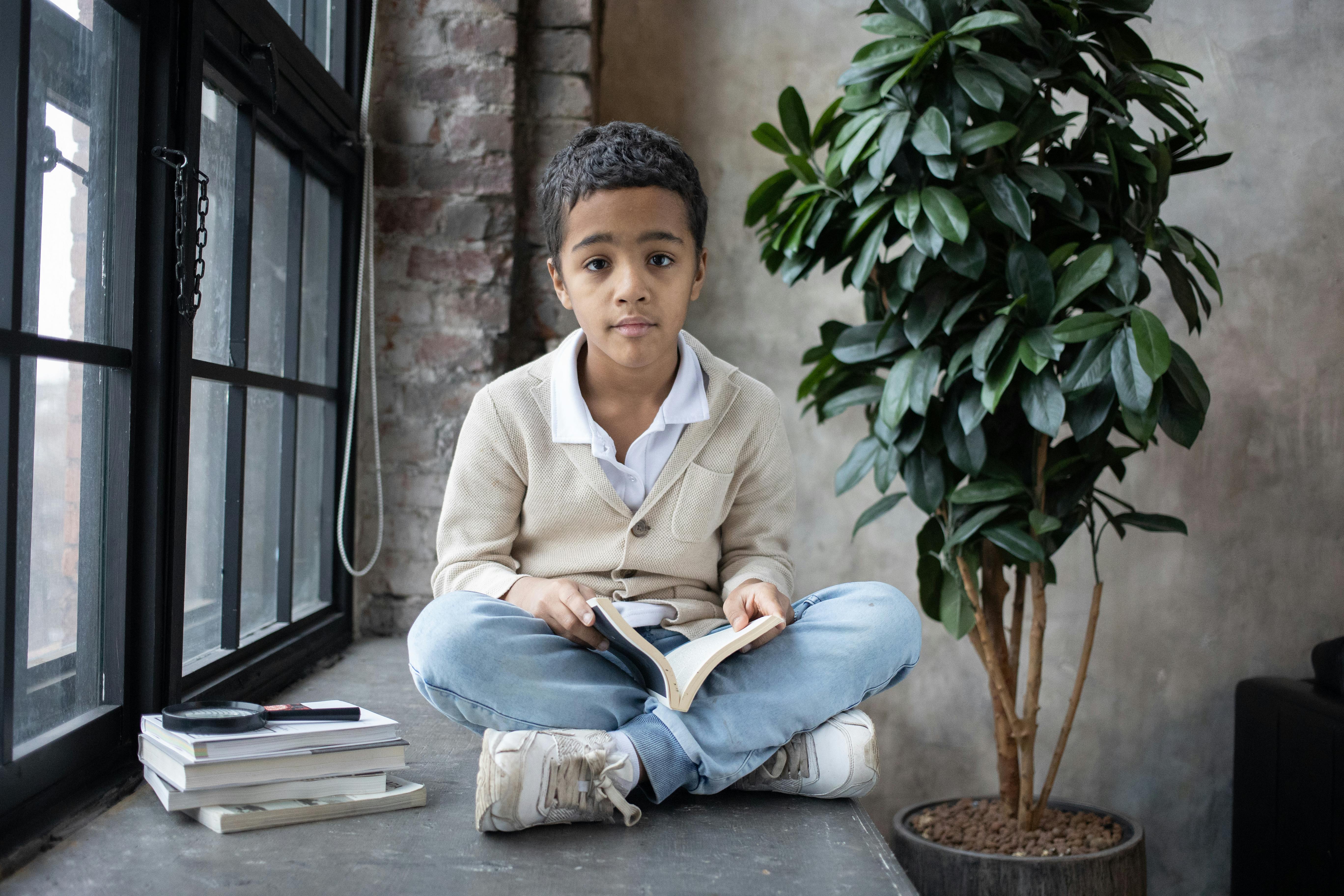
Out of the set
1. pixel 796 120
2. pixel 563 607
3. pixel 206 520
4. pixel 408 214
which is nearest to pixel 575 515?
pixel 563 607

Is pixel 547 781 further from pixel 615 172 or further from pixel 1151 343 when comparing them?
pixel 1151 343

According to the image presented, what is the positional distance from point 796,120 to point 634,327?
0.77 metres

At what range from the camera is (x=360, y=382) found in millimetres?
2225

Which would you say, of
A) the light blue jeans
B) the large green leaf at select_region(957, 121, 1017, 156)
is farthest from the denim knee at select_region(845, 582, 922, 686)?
the large green leaf at select_region(957, 121, 1017, 156)

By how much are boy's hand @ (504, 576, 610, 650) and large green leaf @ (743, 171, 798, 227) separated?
3.37 feet

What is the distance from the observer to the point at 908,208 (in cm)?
166

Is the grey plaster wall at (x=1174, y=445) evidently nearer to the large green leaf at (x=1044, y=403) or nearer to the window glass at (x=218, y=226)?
the large green leaf at (x=1044, y=403)

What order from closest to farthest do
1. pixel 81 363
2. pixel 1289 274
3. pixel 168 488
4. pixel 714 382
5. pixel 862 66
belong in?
pixel 81 363 → pixel 168 488 → pixel 714 382 → pixel 862 66 → pixel 1289 274

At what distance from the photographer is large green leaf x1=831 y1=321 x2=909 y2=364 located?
5.97 ft

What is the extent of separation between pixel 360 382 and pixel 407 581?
47 cm

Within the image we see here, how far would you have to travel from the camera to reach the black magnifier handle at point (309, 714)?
118 cm

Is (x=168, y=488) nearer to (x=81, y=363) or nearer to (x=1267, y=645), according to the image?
(x=81, y=363)

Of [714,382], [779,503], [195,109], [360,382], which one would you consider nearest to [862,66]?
[714,382]

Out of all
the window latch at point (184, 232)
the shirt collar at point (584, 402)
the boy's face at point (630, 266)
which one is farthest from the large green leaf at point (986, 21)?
the window latch at point (184, 232)
